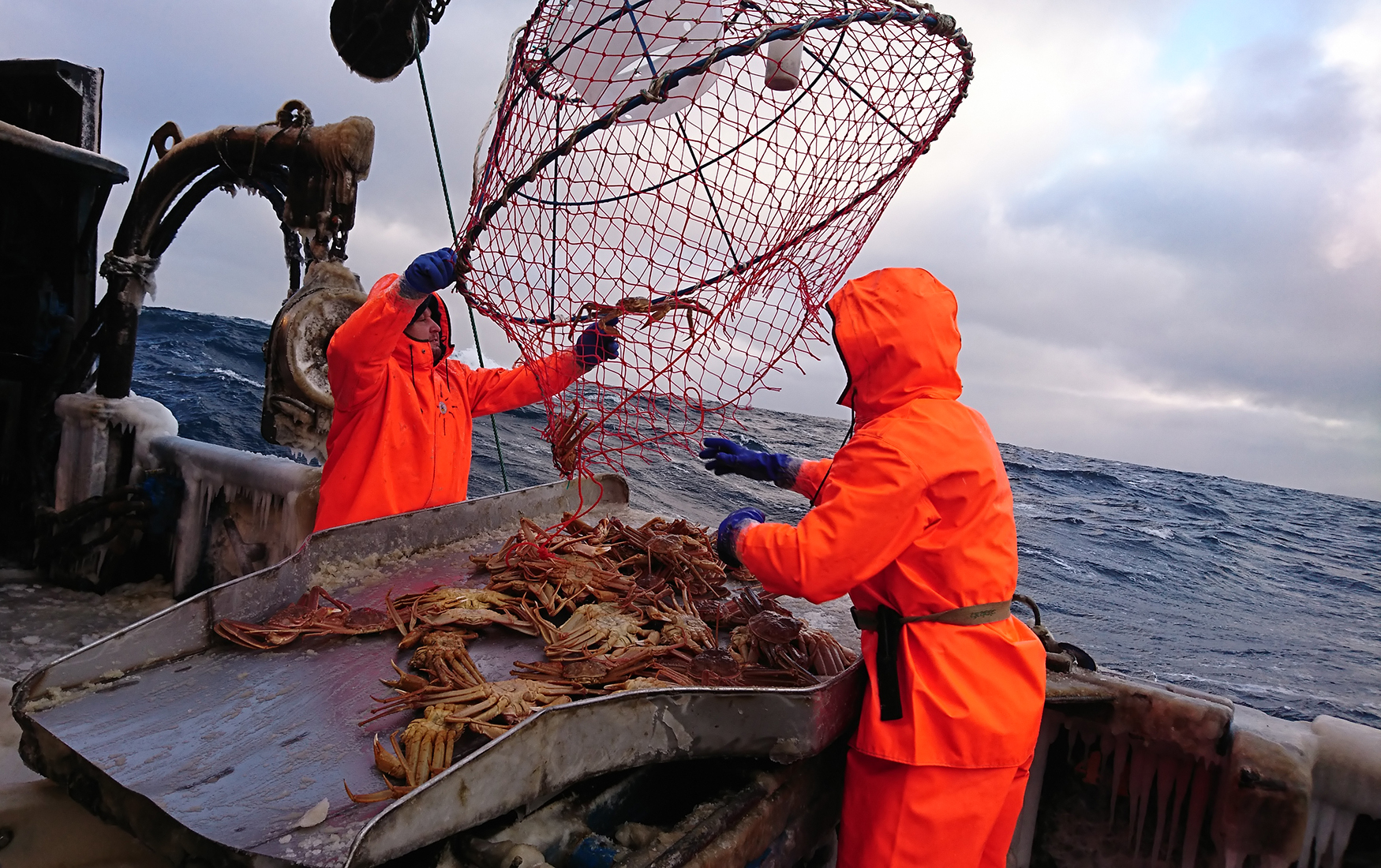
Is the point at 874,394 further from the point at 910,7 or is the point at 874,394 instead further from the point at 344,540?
the point at 344,540

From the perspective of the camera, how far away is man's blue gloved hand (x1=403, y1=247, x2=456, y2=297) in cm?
316

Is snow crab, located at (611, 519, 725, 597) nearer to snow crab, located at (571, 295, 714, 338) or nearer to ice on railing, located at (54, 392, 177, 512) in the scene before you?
snow crab, located at (571, 295, 714, 338)

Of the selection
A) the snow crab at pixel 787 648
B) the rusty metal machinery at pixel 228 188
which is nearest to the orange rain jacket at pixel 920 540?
the snow crab at pixel 787 648

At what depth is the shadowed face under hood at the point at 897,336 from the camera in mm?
2256

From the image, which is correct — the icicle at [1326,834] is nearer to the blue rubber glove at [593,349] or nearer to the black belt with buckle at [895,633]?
the black belt with buckle at [895,633]

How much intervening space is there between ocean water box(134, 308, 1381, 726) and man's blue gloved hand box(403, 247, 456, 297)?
3.15 metres

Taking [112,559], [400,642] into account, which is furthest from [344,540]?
[112,559]

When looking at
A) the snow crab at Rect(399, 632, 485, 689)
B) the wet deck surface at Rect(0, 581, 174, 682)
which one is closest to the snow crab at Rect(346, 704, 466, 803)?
the snow crab at Rect(399, 632, 485, 689)

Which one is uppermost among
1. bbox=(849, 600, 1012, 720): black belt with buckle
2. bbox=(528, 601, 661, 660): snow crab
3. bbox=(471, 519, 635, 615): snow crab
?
bbox=(849, 600, 1012, 720): black belt with buckle

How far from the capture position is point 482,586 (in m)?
3.19

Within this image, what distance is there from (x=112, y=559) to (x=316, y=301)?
312 cm

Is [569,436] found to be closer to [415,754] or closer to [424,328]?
[424,328]

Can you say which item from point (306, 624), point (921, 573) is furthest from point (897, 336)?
point (306, 624)

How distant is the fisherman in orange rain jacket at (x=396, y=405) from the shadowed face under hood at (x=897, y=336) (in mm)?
1346
